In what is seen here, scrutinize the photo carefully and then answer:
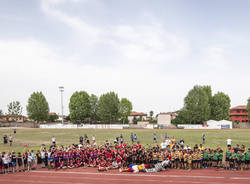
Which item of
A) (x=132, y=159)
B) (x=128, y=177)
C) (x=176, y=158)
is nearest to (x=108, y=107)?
(x=132, y=159)

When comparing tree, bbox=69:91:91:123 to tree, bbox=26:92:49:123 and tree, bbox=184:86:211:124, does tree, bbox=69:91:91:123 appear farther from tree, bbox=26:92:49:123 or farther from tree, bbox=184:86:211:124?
tree, bbox=184:86:211:124

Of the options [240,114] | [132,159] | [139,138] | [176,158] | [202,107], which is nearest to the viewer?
[176,158]

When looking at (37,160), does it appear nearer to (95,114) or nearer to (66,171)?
(66,171)

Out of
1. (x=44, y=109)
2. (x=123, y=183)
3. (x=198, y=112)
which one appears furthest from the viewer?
(x=44, y=109)

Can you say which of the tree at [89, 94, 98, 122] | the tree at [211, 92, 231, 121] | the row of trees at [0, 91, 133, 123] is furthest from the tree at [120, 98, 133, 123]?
the tree at [211, 92, 231, 121]

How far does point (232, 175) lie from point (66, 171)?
38.5 feet

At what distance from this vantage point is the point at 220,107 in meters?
91.1

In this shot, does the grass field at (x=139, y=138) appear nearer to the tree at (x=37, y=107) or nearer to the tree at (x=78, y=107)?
the tree at (x=78, y=107)

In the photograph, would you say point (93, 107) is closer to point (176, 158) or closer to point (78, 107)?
point (78, 107)

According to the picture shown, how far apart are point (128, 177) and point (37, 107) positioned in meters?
95.9

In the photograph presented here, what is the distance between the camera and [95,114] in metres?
106

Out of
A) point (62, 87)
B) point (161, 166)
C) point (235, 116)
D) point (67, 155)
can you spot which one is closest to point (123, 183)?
point (161, 166)

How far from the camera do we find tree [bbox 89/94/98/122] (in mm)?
105000

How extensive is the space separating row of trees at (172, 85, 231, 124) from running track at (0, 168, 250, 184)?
73.2m
